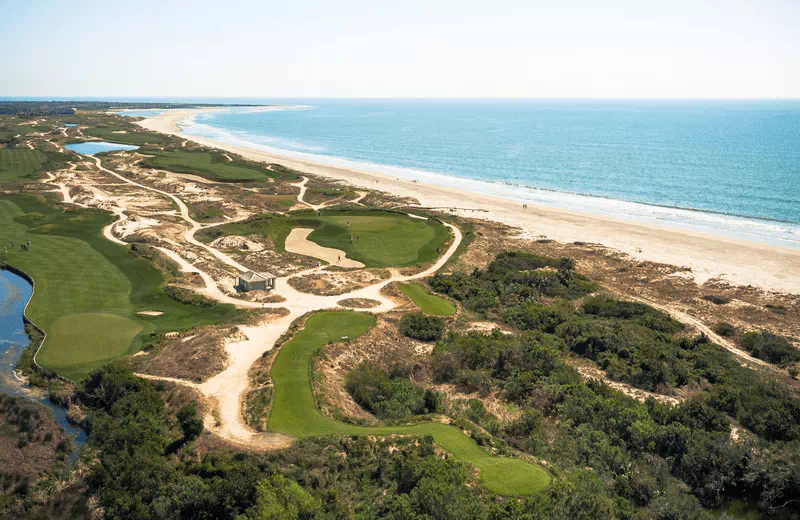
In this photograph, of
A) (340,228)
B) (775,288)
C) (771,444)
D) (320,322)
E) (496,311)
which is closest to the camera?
(771,444)

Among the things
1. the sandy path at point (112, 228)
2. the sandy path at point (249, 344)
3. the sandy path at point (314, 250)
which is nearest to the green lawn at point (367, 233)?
the sandy path at point (314, 250)

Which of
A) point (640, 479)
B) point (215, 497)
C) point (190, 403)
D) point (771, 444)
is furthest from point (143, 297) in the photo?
point (771, 444)

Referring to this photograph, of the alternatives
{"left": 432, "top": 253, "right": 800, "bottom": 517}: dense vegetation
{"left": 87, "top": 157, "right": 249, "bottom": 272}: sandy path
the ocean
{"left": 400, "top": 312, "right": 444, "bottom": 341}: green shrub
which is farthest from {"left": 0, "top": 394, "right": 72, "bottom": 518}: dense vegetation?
the ocean

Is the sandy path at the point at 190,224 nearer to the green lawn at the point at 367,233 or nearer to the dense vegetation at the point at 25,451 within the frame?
the green lawn at the point at 367,233

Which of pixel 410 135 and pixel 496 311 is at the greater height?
pixel 410 135

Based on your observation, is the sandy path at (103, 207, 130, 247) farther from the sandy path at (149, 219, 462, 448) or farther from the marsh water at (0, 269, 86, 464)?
the marsh water at (0, 269, 86, 464)

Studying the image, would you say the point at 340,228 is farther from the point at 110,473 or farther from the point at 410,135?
the point at 410,135

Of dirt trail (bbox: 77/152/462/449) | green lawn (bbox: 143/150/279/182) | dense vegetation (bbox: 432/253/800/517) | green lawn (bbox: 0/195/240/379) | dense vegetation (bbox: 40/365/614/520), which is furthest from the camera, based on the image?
green lawn (bbox: 143/150/279/182)
